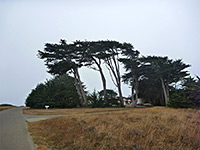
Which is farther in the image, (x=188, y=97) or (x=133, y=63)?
(x=133, y=63)

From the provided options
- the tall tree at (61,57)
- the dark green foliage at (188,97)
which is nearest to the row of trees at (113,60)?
the tall tree at (61,57)

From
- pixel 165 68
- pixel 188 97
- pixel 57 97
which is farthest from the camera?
pixel 57 97

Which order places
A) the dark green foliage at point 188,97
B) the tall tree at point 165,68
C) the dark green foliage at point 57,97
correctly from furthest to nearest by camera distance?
1. the dark green foliage at point 57,97
2. the tall tree at point 165,68
3. the dark green foliage at point 188,97

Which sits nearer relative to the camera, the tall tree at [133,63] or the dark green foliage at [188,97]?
the dark green foliage at [188,97]

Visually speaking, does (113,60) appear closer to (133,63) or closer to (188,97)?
(133,63)

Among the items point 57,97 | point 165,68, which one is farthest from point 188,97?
point 57,97

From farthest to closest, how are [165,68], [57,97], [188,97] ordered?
[57,97], [165,68], [188,97]

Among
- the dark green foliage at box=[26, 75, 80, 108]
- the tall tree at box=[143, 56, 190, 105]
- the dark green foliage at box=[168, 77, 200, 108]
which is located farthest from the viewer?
the dark green foliage at box=[26, 75, 80, 108]

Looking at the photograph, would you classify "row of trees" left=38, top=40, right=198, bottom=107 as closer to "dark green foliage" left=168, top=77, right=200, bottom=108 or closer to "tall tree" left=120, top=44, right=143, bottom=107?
"tall tree" left=120, top=44, right=143, bottom=107

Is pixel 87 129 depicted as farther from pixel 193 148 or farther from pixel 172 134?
pixel 193 148

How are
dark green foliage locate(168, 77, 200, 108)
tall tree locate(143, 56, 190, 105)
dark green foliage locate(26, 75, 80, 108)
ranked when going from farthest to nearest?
dark green foliage locate(26, 75, 80, 108) < tall tree locate(143, 56, 190, 105) < dark green foliage locate(168, 77, 200, 108)

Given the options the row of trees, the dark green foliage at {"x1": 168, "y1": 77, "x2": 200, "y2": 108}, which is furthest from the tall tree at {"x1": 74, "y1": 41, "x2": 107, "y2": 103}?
the dark green foliage at {"x1": 168, "y1": 77, "x2": 200, "y2": 108}

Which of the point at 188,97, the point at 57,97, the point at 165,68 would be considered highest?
the point at 165,68

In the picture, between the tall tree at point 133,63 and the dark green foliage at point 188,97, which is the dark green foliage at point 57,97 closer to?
the tall tree at point 133,63
